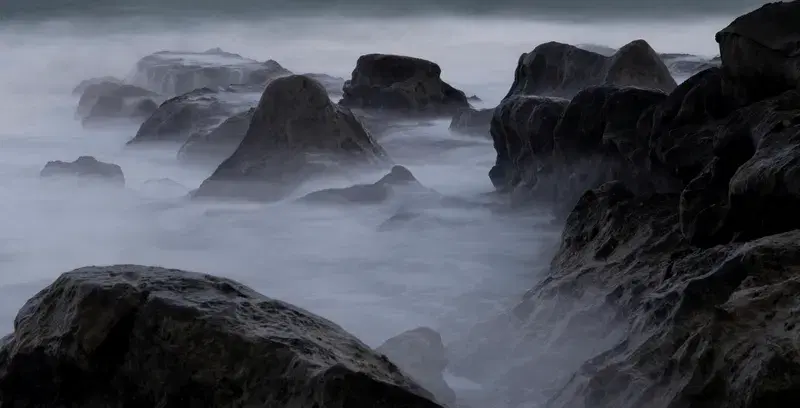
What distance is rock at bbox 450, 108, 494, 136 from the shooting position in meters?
11.9

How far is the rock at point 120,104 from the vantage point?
51.7 ft

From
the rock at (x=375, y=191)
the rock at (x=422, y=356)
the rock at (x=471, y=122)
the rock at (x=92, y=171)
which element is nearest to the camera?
the rock at (x=422, y=356)

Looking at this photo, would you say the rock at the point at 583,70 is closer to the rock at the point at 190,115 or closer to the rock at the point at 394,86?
the rock at the point at 394,86

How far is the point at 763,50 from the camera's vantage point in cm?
405

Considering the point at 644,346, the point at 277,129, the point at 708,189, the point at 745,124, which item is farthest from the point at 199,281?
the point at 277,129

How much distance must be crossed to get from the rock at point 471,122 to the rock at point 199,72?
5186 millimetres

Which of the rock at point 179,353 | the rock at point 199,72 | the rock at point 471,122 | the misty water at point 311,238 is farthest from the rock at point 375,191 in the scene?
the rock at point 199,72

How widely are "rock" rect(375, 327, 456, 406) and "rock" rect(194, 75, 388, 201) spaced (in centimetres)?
451

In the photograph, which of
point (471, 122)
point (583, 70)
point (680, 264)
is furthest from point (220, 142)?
point (680, 264)

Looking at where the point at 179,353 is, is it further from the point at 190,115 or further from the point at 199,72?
the point at 199,72

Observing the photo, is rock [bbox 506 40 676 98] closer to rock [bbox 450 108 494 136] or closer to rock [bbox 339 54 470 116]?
rock [bbox 450 108 494 136]

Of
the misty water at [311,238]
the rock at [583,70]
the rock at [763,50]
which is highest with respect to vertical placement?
the rock at [763,50]

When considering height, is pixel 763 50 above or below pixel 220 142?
above

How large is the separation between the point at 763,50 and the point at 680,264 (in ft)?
3.98
